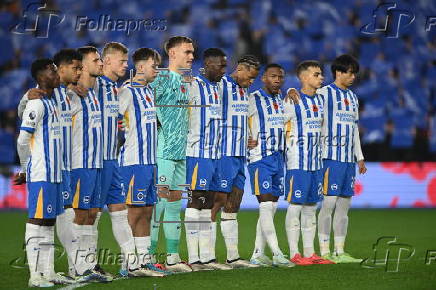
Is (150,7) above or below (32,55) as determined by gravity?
above

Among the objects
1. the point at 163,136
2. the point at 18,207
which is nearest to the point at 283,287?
the point at 163,136

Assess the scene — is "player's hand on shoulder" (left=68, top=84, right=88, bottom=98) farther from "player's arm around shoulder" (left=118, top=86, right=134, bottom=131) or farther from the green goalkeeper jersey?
the green goalkeeper jersey

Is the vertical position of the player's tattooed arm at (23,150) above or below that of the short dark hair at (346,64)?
below

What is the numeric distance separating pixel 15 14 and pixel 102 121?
11.8 m

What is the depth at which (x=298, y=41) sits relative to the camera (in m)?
19.6

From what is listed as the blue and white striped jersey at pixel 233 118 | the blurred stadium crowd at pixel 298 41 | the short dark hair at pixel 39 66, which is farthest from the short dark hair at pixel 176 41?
the blurred stadium crowd at pixel 298 41

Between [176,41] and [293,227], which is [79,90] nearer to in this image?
[176,41]

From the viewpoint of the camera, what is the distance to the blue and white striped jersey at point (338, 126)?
981cm

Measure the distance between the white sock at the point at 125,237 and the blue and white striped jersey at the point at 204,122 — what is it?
105cm

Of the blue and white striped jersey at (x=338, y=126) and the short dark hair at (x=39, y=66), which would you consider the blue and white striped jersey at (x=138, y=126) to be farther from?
the blue and white striped jersey at (x=338, y=126)

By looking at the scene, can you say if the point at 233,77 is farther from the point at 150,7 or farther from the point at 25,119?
the point at 150,7

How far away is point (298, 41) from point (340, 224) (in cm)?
1034

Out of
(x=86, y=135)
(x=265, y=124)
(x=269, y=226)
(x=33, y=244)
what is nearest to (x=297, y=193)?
(x=269, y=226)

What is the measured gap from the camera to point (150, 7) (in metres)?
19.6
